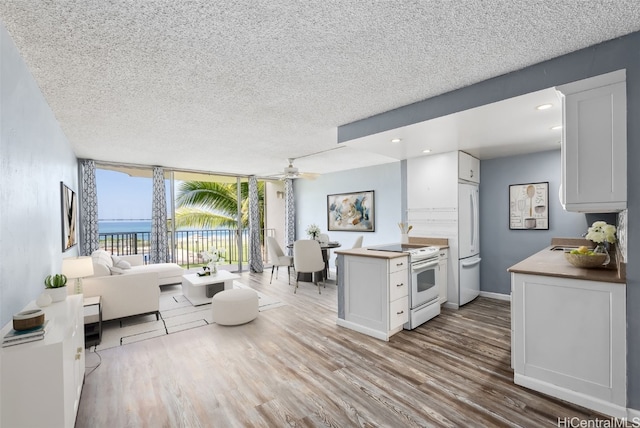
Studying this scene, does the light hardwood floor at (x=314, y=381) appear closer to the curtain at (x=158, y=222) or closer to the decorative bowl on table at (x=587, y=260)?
the decorative bowl on table at (x=587, y=260)

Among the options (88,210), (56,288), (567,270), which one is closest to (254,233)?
(88,210)

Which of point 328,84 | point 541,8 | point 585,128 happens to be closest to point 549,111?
point 585,128

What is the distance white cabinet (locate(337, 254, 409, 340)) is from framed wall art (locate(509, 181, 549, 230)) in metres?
2.27

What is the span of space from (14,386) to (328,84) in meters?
2.69

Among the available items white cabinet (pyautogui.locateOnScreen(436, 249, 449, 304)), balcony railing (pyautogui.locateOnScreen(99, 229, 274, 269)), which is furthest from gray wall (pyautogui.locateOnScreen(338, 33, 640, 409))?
balcony railing (pyautogui.locateOnScreen(99, 229, 274, 269))

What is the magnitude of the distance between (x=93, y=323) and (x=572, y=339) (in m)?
4.45

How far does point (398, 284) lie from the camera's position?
10.9 ft

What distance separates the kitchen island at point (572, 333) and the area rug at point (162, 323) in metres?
3.14

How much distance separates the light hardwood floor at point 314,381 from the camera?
6.51ft

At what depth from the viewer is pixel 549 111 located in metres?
2.70

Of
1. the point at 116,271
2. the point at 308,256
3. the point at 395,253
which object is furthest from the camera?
the point at 308,256

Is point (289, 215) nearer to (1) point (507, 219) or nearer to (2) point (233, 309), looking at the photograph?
(2) point (233, 309)

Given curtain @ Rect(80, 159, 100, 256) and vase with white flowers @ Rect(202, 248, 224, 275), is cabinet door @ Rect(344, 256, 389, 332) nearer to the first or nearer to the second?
vase with white flowers @ Rect(202, 248, 224, 275)

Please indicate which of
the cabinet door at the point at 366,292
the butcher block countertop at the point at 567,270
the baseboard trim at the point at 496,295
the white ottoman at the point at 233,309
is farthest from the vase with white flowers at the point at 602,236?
the white ottoman at the point at 233,309
